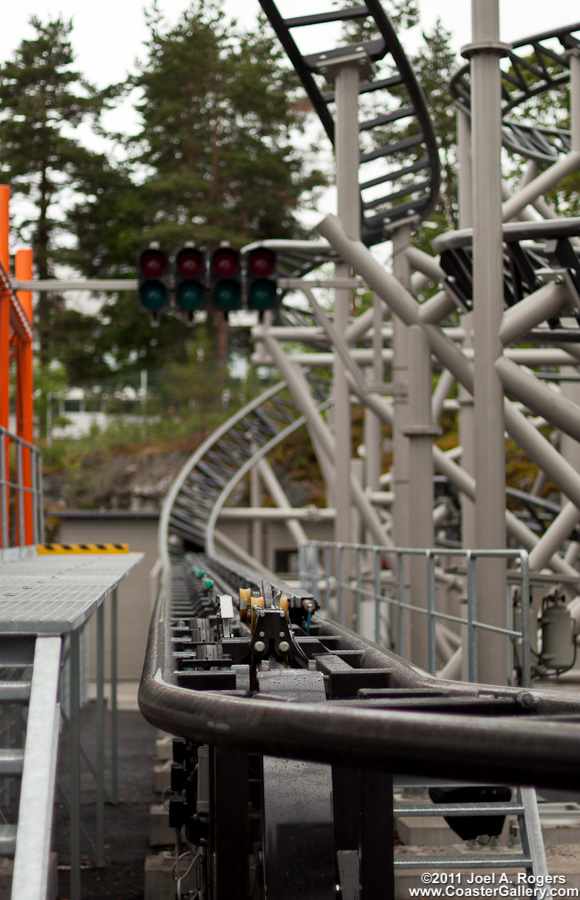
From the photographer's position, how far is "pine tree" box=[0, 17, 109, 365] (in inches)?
1476

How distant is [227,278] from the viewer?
11.4 metres

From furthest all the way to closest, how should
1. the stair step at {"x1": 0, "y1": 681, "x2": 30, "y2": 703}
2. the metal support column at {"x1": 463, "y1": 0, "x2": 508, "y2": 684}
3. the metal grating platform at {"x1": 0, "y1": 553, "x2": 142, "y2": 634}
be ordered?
the metal support column at {"x1": 463, "y1": 0, "x2": 508, "y2": 684}
the metal grating platform at {"x1": 0, "y1": 553, "x2": 142, "y2": 634}
the stair step at {"x1": 0, "y1": 681, "x2": 30, "y2": 703}

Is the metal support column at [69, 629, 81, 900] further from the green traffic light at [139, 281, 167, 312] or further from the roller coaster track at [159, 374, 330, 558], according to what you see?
the roller coaster track at [159, 374, 330, 558]

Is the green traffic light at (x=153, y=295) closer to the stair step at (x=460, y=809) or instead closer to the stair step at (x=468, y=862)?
the stair step at (x=460, y=809)

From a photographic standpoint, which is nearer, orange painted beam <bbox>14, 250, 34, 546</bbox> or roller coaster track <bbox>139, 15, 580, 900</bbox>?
roller coaster track <bbox>139, 15, 580, 900</bbox>

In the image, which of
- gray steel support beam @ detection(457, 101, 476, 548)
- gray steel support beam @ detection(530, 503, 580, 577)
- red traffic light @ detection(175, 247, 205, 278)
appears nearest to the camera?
red traffic light @ detection(175, 247, 205, 278)

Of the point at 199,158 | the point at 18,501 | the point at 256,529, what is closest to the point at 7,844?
the point at 18,501

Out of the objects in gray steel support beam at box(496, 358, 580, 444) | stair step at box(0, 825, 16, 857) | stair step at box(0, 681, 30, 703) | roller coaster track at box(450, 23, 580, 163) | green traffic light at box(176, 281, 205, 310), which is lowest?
stair step at box(0, 825, 16, 857)

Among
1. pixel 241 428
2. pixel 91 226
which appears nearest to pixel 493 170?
pixel 241 428

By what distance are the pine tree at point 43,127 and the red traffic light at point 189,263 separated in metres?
27.5

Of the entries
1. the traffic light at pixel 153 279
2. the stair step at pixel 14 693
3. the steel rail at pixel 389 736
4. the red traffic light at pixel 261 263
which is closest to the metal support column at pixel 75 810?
the stair step at pixel 14 693

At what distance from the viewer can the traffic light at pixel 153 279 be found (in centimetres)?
1138

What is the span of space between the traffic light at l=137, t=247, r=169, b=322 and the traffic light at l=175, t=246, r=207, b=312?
0.47 feet

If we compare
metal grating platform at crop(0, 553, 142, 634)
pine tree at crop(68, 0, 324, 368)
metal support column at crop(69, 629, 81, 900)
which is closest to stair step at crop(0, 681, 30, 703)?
metal grating platform at crop(0, 553, 142, 634)
